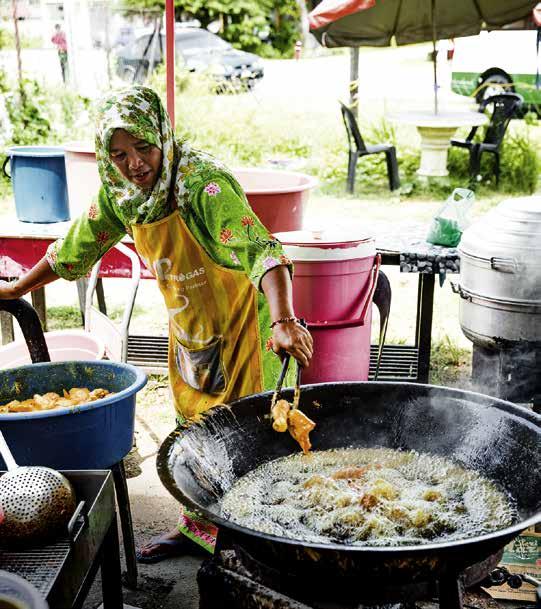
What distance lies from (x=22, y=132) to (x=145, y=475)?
7.73 metres

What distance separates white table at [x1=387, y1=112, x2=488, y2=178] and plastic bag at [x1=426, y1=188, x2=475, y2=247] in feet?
19.6

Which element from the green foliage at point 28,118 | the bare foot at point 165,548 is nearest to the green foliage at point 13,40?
the green foliage at point 28,118

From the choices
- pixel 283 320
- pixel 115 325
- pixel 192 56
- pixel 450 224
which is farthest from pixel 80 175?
pixel 192 56

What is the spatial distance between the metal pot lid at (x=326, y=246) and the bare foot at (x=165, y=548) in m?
1.39

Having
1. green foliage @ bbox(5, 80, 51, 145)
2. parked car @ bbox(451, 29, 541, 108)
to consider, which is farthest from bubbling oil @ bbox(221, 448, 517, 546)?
Result: parked car @ bbox(451, 29, 541, 108)

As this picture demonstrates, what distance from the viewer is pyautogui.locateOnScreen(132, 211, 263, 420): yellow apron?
2.55 metres

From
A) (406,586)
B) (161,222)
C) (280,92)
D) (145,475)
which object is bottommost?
(145,475)

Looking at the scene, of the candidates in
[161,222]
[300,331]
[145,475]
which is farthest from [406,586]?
[145,475]

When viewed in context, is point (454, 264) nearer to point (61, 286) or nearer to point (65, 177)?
point (65, 177)

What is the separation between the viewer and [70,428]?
2.23 metres

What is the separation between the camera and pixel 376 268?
3789 millimetres

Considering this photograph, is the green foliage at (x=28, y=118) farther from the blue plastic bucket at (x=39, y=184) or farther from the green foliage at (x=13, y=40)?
the blue plastic bucket at (x=39, y=184)

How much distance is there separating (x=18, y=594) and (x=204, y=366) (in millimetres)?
1402

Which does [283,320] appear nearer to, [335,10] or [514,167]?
[335,10]
